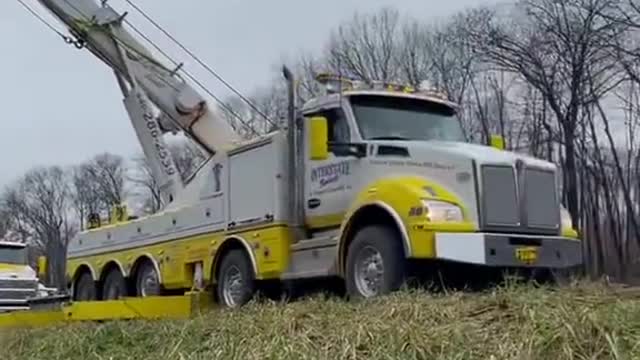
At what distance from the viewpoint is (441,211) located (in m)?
9.12

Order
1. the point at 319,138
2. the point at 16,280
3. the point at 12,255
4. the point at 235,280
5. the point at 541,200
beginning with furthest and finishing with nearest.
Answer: the point at 12,255 → the point at 16,280 → the point at 235,280 → the point at 319,138 → the point at 541,200

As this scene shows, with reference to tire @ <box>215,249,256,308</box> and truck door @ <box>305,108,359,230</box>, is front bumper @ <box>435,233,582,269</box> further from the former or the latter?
tire @ <box>215,249,256,308</box>

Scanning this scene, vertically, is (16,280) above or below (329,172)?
below

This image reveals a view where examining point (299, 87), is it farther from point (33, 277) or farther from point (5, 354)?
point (33, 277)

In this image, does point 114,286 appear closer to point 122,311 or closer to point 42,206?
point 122,311

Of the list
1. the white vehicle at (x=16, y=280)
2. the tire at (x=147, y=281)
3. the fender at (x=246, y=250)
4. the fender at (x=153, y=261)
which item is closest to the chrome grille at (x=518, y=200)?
the fender at (x=246, y=250)

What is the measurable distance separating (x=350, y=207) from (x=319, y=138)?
0.88m

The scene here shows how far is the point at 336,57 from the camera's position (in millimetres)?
44312

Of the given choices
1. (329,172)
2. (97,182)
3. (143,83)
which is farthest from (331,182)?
(97,182)

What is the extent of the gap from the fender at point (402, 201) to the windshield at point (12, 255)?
12.4m

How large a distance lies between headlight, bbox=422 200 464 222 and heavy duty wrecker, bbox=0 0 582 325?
0.01 metres

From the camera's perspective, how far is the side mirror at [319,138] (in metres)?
10.3

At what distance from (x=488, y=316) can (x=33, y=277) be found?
1605 cm

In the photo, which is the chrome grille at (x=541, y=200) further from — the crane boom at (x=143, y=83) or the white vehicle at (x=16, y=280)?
the white vehicle at (x=16, y=280)
